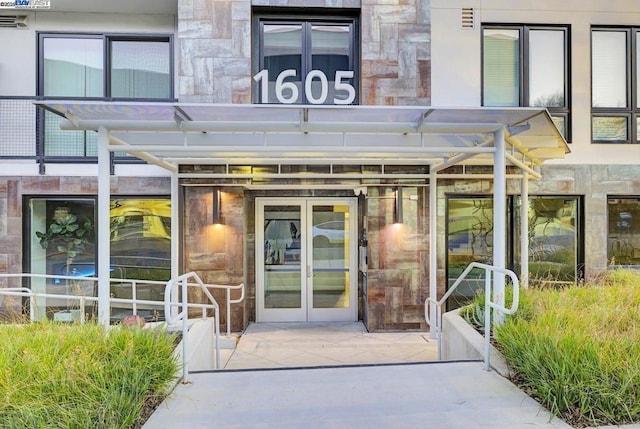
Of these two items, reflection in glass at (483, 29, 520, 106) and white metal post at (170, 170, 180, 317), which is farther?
reflection in glass at (483, 29, 520, 106)

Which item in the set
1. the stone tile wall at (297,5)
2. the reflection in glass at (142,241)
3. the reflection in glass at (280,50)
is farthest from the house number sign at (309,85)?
the reflection in glass at (142,241)

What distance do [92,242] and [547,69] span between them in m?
8.89

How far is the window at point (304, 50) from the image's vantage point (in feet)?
22.5

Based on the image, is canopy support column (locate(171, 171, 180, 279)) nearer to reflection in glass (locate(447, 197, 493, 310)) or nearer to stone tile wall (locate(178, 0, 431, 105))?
stone tile wall (locate(178, 0, 431, 105))

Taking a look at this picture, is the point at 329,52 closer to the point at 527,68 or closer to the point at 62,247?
the point at 527,68

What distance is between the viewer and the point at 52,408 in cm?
258

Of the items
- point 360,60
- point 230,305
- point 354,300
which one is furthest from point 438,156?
point 230,305

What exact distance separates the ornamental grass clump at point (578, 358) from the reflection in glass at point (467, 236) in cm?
292

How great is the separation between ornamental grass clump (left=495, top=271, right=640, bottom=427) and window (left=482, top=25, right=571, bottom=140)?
432 cm

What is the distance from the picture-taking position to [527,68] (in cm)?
710

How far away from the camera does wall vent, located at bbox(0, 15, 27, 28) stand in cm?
684

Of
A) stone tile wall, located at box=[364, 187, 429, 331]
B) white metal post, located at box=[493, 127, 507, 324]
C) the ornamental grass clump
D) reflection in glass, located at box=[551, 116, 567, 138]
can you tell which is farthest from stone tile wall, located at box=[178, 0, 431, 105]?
the ornamental grass clump

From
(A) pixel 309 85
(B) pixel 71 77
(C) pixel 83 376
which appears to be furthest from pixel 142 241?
(C) pixel 83 376

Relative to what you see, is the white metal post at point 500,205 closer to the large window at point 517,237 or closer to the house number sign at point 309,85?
the house number sign at point 309,85
